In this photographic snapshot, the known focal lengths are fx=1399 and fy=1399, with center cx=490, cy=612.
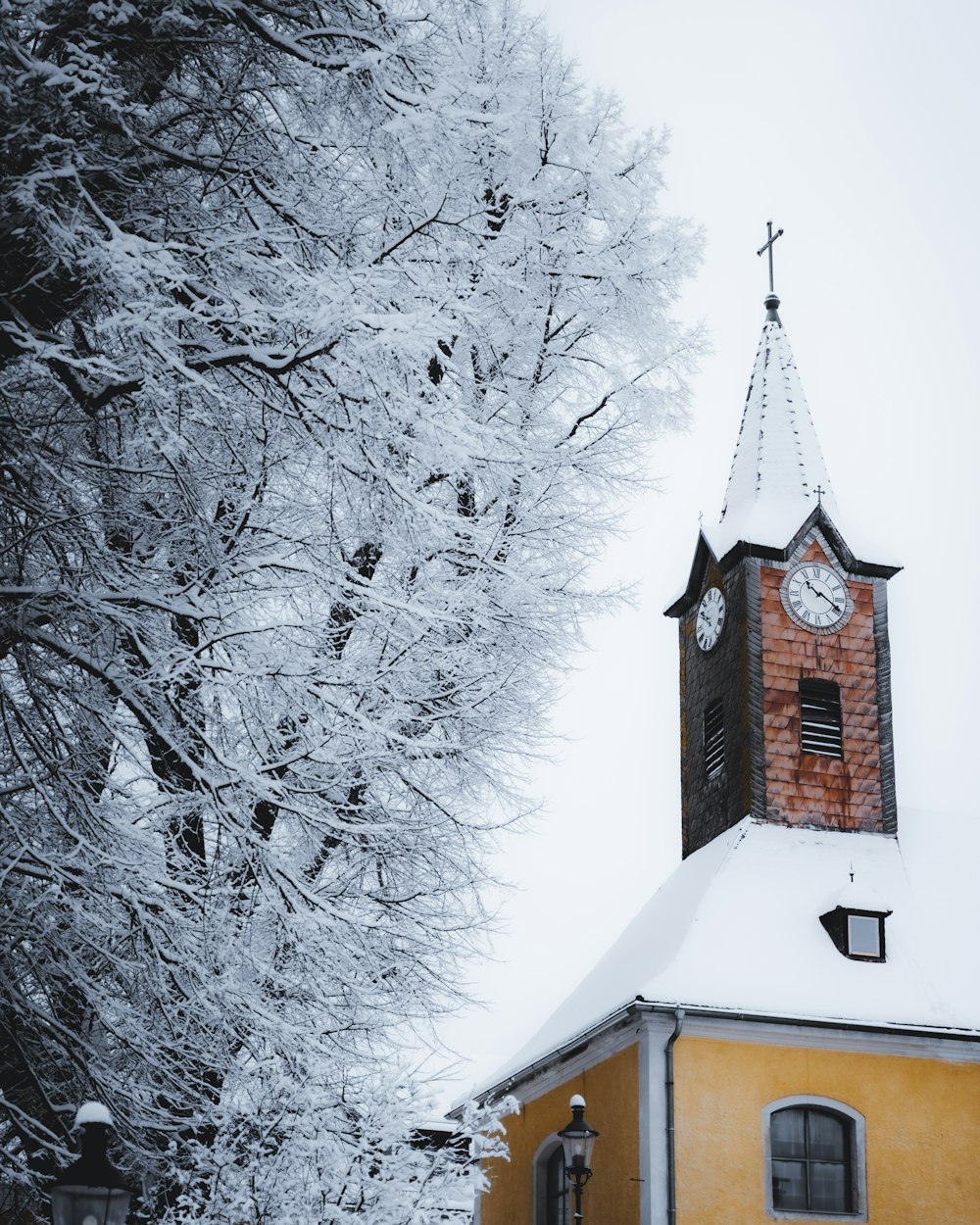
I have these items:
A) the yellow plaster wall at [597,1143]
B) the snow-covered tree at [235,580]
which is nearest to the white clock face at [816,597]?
the yellow plaster wall at [597,1143]

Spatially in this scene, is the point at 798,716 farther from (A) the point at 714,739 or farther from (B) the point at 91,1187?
(B) the point at 91,1187

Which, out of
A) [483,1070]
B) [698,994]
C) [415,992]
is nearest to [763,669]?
[698,994]

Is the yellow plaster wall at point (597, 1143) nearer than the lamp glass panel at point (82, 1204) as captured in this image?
No

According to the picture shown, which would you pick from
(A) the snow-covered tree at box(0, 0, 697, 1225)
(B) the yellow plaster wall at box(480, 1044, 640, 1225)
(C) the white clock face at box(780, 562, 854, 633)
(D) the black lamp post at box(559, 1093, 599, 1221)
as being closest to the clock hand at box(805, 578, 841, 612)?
(C) the white clock face at box(780, 562, 854, 633)

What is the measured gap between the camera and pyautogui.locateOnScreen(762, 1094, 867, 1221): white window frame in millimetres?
15664

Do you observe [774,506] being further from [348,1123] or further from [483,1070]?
[483,1070]

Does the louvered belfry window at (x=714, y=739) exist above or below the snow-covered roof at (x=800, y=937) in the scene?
above

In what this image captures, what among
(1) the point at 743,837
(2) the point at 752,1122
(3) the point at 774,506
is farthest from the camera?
(3) the point at 774,506

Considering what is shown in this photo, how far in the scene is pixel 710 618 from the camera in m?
21.7

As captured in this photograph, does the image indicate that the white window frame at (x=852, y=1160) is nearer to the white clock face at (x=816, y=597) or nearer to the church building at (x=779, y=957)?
the church building at (x=779, y=957)

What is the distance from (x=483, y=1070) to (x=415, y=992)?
91.1ft

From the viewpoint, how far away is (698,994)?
16.1 m

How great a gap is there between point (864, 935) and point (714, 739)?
4263 millimetres

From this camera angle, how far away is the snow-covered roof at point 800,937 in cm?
1644
